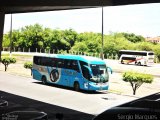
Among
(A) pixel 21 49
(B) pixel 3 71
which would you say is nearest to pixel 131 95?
(B) pixel 3 71

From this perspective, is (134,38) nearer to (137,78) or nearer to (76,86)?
(137,78)

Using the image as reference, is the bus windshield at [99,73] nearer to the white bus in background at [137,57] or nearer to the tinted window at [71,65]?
the tinted window at [71,65]

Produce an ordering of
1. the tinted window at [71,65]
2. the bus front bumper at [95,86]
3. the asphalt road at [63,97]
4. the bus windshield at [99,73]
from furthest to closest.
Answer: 1. the tinted window at [71,65]
2. the bus front bumper at [95,86]
3. the bus windshield at [99,73]
4. the asphalt road at [63,97]

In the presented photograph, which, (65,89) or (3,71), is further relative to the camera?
(3,71)

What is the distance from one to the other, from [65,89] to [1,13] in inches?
443

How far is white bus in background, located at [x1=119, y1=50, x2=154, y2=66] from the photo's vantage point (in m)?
35.2

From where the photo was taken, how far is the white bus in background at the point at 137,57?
35.2 metres

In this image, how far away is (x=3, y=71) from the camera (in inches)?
1554

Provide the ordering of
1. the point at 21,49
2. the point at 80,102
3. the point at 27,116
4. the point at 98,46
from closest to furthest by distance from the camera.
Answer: the point at 27,116 < the point at 80,102 < the point at 98,46 < the point at 21,49

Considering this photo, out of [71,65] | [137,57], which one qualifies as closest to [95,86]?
[71,65]

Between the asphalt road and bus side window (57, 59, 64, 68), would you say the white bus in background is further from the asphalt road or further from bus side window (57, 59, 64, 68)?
bus side window (57, 59, 64, 68)

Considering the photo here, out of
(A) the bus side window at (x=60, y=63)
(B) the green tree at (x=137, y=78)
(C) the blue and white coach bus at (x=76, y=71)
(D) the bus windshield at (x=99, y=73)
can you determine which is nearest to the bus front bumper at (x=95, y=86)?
(C) the blue and white coach bus at (x=76, y=71)

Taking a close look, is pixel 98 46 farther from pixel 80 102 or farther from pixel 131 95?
pixel 80 102

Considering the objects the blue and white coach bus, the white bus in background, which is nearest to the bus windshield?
the blue and white coach bus
